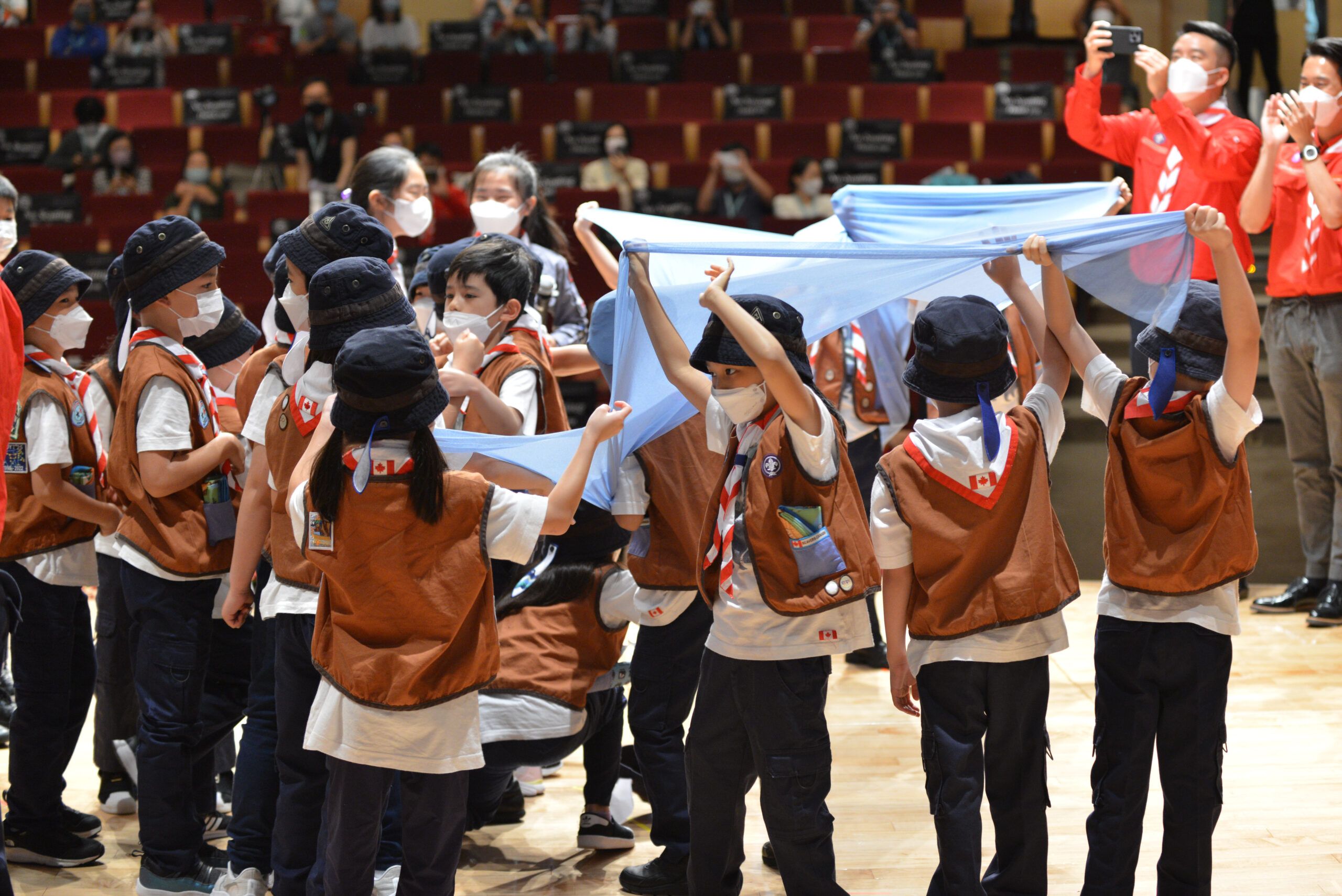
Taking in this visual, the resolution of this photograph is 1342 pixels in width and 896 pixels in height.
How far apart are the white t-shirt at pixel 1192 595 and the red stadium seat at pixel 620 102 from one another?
8082 millimetres

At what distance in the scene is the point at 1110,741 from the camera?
264 cm

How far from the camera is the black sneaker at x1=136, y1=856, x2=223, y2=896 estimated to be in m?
2.98

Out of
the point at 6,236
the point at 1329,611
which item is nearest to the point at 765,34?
the point at 1329,611

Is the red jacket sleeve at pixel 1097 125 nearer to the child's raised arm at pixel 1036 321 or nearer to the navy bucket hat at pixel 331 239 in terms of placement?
the child's raised arm at pixel 1036 321

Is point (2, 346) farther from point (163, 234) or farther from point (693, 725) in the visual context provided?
point (693, 725)

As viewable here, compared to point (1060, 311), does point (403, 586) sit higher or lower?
lower

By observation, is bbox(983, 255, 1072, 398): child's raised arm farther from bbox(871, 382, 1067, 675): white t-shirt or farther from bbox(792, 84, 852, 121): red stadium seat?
bbox(792, 84, 852, 121): red stadium seat

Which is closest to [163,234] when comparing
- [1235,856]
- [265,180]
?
[1235,856]

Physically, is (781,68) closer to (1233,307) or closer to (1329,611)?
(1329,611)

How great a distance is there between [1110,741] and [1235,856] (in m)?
0.75

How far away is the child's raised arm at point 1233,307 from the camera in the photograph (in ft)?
8.02

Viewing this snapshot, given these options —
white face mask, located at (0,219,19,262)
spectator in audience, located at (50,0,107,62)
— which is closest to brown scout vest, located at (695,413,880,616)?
white face mask, located at (0,219,19,262)

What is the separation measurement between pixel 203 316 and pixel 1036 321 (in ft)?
6.19

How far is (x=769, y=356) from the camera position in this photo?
7.80 feet
